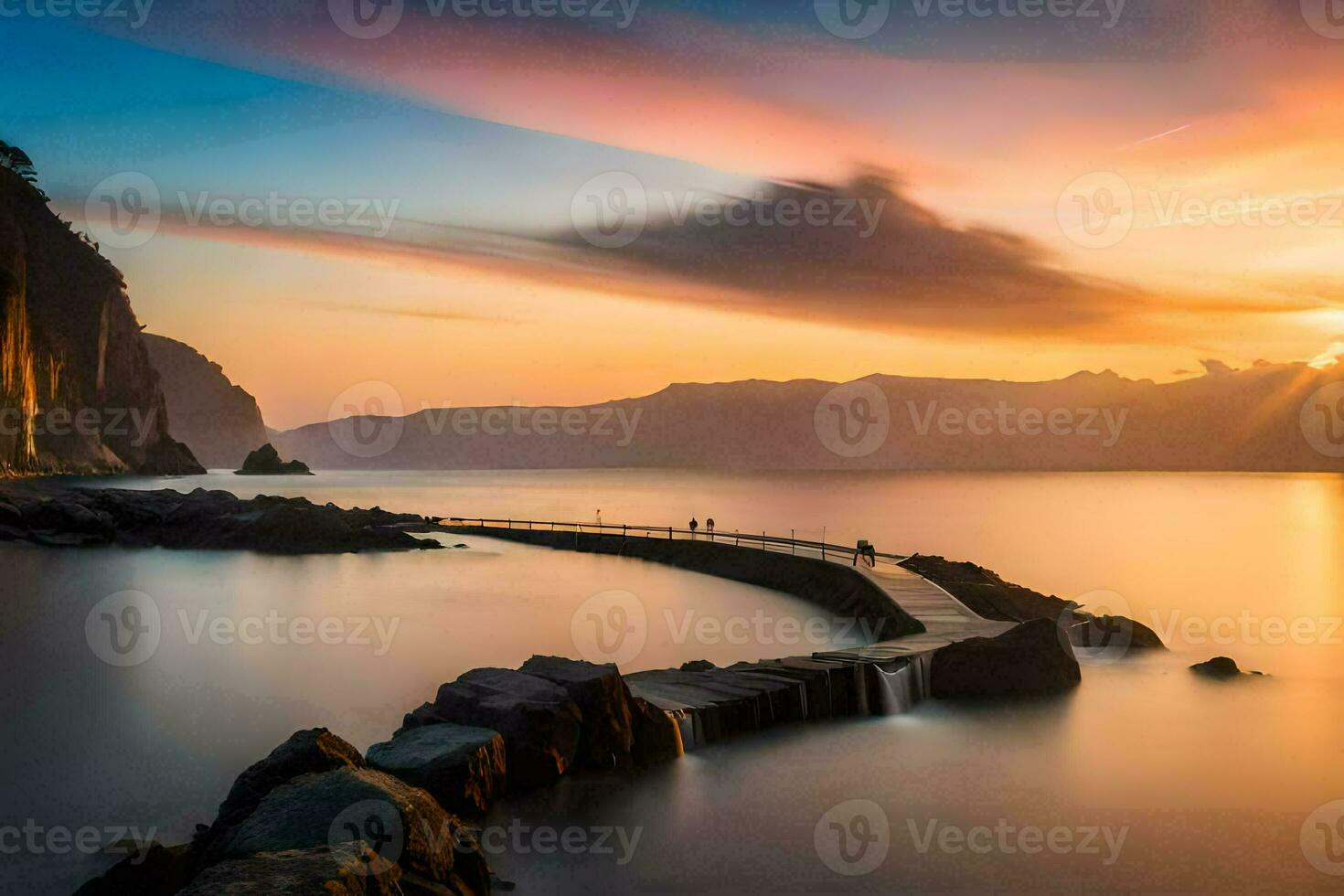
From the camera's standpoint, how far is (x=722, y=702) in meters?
18.7

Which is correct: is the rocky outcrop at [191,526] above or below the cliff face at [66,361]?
below

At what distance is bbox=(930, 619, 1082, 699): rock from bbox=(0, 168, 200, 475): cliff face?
95432 mm

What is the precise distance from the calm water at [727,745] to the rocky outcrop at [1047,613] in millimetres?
1456

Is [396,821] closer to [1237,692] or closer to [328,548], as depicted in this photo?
[1237,692]

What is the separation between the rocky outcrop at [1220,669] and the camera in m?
26.3

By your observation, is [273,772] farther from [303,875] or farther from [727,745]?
[727,745]

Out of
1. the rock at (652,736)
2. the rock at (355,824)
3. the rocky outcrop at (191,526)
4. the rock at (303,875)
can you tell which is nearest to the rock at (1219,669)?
the rock at (652,736)

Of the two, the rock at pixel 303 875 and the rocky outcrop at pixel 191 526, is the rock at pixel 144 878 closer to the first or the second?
the rock at pixel 303 875

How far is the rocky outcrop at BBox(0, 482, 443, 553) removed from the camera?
6066 centimetres

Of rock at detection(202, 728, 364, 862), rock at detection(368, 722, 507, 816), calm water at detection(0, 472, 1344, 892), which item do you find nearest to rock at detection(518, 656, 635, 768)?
calm water at detection(0, 472, 1344, 892)

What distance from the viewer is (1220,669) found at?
26.5 metres

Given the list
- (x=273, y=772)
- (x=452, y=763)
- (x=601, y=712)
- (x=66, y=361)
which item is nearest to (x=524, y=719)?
(x=601, y=712)

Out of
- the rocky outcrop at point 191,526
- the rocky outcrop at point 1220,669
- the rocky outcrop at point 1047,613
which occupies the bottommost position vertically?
the rocky outcrop at point 1220,669

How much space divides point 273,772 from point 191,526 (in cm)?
5802
